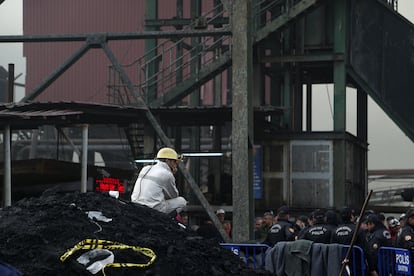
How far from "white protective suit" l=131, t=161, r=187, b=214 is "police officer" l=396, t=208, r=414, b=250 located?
3960 millimetres

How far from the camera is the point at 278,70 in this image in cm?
3098

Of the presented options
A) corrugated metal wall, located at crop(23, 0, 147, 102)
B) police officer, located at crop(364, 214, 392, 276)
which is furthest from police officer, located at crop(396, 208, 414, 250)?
corrugated metal wall, located at crop(23, 0, 147, 102)

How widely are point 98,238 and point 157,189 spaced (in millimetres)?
2972

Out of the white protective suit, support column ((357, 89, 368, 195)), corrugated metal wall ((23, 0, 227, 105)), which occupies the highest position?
corrugated metal wall ((23, 0, 227, 105))

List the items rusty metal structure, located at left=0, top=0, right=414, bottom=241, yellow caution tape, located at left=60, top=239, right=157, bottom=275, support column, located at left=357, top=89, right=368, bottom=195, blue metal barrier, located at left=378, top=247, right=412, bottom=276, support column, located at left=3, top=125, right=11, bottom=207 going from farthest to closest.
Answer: support column, located at left=357, top=89, right=368, bottom=195 → rusty metal structure, located at left=0, top=0, right=414, bottom=241 → support column, located at left=3, top=125, right=11, bottom=207 → blue metal barrier, located at left=378, top=247, right=412, bottom=276 → yellow caution tape, located at left=60, top=239, right=157, bottom=275

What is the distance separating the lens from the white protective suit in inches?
440

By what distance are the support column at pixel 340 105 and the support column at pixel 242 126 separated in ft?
40.0

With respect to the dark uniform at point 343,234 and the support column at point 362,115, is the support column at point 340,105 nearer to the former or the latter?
the support column at point 362,115

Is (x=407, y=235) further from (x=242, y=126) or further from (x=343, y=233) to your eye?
(x=242, y=126)

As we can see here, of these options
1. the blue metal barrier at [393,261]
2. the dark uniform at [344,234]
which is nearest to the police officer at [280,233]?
the dark uniform at [344,234]

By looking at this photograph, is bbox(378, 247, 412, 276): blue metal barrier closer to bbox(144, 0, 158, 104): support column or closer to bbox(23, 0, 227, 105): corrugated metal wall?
bbox(144, 0, 158, 104): support column

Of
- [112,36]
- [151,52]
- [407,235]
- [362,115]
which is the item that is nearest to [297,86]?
[362,115]

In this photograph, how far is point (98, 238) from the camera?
27.0ft

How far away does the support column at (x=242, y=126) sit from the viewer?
48.4 feet
